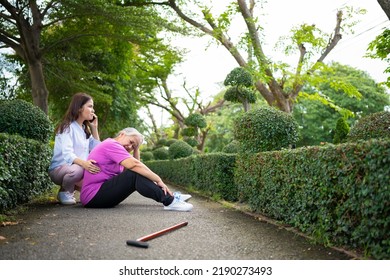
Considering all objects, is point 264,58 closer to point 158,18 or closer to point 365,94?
point 158,18

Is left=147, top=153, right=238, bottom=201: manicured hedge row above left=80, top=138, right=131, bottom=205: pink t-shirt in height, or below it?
below

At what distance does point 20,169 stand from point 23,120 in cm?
156

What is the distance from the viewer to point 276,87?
624 inches

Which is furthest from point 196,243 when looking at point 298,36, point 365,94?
point 365,94

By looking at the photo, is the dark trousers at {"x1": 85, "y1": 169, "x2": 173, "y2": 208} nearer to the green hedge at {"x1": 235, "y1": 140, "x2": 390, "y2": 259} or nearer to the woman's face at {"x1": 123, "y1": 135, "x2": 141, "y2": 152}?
the woman's face at {"x1": 123, "y1": 135, "x2": 141, "y2": 152}

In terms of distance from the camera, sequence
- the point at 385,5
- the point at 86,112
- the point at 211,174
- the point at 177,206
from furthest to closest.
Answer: the point at 211,174 → the point at 385,5 → the point at 86,112 → the point at 177,206

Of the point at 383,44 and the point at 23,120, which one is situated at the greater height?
the point at 383,44

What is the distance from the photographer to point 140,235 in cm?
328

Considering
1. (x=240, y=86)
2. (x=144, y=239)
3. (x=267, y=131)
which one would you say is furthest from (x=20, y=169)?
(x=240, y=86)

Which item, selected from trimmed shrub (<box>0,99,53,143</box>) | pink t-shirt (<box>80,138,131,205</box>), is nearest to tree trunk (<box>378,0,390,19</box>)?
pink t-shirt (<box>80,138,131,205</box>)

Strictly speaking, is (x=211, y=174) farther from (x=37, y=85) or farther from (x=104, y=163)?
(x=37, y=85)

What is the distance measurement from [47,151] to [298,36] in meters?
12.8

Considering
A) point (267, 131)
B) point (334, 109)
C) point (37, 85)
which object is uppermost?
point (37, 85)

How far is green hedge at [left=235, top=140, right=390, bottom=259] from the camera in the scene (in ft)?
8.34
